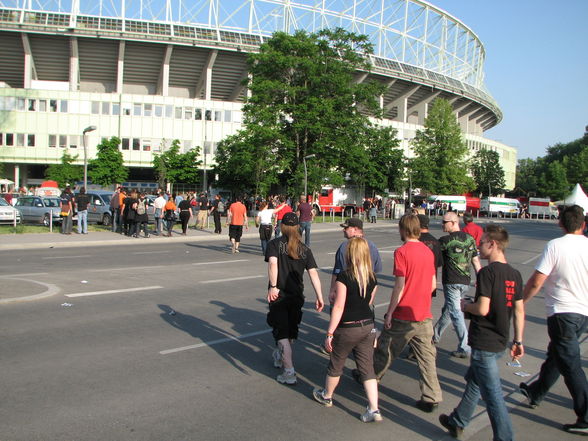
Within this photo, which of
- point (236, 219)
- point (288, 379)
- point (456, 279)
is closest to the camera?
point (288, 379)

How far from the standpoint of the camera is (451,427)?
168 inches

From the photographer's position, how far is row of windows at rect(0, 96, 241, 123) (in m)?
56.5

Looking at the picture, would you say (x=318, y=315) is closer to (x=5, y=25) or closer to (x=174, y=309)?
(x=174, y=309)

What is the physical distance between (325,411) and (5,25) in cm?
5774

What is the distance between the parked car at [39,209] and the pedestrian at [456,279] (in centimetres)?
2261

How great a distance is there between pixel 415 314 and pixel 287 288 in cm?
138

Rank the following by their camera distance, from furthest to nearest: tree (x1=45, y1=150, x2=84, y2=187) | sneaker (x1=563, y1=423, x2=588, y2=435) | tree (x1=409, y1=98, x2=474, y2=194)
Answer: tree (x1=409, y1=98, x2=474, y2=194), tree (x1=45, y1=150, x2=84, y2=187), sneaker (x1=563, y1=423, x2=588, y2=435)

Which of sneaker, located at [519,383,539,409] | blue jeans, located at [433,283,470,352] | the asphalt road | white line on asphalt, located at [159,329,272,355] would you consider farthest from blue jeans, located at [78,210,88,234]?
sneaker, located at [519,383,539,409]

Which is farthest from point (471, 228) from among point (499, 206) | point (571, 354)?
point (499, 206)

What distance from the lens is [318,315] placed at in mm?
8633

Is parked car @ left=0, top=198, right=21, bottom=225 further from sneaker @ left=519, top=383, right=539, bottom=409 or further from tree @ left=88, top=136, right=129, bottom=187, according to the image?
sneaker @ left=519, top=383, right=539, bottom=409

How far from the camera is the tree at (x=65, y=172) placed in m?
50.9

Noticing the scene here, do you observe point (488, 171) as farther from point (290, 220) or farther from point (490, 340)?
point (490, 340)

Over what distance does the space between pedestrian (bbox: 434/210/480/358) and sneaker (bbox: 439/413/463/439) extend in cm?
236
